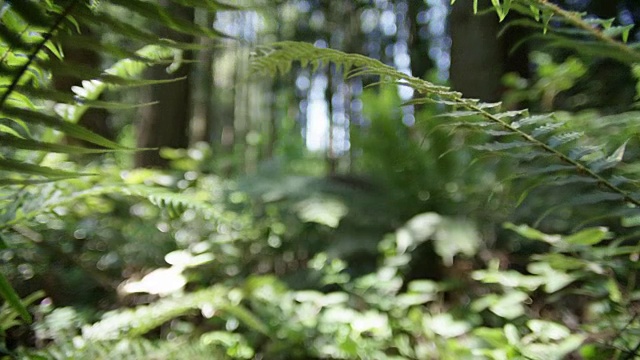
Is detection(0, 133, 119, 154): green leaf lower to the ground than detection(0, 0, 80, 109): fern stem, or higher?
lower

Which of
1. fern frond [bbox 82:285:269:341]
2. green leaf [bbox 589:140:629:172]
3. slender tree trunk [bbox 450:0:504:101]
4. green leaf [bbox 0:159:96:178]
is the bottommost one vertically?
fern frond [bbox 82:285:269:341]

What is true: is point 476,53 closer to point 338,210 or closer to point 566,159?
point 338,210

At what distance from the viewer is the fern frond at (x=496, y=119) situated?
2.78 ft

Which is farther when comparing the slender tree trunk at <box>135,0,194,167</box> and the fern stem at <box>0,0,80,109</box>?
the slender tree trunk at <box>135,0,194,167</box>

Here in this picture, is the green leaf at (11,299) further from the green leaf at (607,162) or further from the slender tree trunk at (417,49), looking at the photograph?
the slender tree trunk at (417,49)

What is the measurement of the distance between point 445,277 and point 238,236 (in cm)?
91

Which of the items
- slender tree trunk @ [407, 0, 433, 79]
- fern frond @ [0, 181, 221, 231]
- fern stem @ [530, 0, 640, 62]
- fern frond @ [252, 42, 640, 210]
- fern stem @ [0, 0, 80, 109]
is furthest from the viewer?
slender tree trunk @ [407, 0, 433, 79]

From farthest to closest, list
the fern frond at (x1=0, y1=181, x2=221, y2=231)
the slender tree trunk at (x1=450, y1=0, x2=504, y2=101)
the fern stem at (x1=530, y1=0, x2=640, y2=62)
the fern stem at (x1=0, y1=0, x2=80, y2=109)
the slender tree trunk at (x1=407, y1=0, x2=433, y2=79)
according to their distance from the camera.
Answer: the slender tree trunk at (x1=407, y1=0, x2=433, y2=79) < the slender tree trunk at (x1=450, y1=0, x2=504, y2=101) < the fern frond at (x1=0, y1=181, x2=221, y2=231) < the fern stem at (x1=530, y1=0, x2=640, y2=62) < the fern stem at (x1=0, y1=0, x2=80, y2=109)

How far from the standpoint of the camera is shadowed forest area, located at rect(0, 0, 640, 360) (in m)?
0.87

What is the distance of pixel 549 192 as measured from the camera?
1938mm

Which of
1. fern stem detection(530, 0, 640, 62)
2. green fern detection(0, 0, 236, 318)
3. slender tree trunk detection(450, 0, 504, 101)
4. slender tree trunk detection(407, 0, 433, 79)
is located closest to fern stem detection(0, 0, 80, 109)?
green fern detection(0, 0, 236, 318)

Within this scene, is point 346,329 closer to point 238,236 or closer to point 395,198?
point 238,236

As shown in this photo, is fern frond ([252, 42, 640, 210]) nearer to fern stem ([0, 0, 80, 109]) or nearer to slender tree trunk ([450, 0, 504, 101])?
fern stem ([0, 0, 80, 109])

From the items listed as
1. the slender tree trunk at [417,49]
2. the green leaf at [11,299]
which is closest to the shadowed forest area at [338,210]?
the green leaf at [11,299]
